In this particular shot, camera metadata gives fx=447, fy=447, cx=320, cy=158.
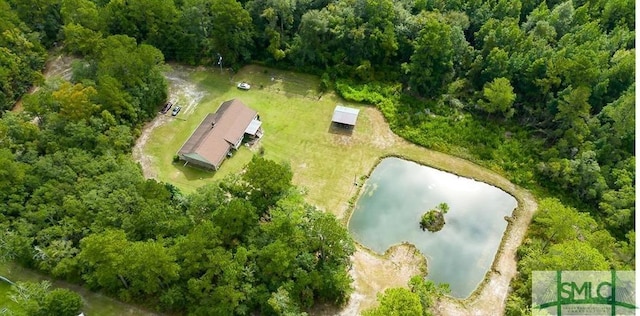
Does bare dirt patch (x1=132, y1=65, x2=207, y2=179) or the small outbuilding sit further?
the small outbuilding

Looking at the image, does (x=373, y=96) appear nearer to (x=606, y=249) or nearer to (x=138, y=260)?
(x=606, y=249)

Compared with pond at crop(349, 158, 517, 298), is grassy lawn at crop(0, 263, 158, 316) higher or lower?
lower

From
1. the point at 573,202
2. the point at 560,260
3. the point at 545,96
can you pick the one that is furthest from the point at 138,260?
the point at 545,96

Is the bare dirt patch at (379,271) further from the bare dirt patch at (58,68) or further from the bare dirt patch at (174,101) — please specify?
the bare dirt patch at (58,68)

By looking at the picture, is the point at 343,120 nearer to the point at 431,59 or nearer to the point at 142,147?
the point at 431,59

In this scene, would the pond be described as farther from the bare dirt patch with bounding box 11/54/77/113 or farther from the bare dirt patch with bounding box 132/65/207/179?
the bare dirt patch with bounding box 11/54/77/113

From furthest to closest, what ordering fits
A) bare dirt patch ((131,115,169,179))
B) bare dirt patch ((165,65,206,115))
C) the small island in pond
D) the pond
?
bare dirt patch ((165,65,206,115)), bare dirt patch ((131,115,169,179)), the small island in pond, the pond

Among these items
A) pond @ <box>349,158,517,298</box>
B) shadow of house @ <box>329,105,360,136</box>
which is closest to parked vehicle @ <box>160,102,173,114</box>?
shadow of house @ <box>329,105,360,136</box>
